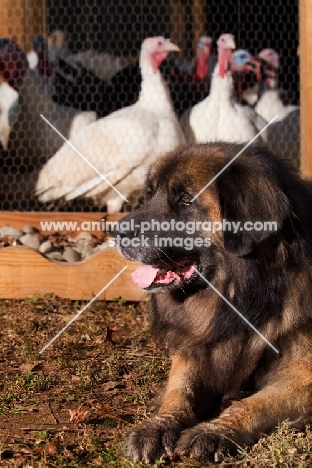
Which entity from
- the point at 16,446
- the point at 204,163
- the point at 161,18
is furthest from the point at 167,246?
the point at 161,18

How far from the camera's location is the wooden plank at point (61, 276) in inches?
185

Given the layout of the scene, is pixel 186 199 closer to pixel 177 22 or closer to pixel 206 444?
pixel 206 444

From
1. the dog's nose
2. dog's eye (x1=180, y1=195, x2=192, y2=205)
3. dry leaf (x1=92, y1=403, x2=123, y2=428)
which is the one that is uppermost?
dog's eye (x1=180, y1=195, x2=192, y2=205)

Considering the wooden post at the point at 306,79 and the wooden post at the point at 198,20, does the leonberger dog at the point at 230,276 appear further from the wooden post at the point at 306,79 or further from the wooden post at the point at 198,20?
the wooden post at the point at 198,20

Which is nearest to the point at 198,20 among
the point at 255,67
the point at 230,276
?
the point at 255,67

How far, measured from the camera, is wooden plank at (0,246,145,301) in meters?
4.70

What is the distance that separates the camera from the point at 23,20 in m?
8.49

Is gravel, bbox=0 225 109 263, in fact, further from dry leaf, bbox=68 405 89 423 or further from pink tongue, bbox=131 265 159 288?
dry leaf, bbox=68 405 89 423

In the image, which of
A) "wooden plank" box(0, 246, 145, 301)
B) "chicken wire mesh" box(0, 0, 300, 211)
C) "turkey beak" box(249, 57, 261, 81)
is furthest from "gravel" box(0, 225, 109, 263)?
"turkey beak" box(249, 57, 261, 81)

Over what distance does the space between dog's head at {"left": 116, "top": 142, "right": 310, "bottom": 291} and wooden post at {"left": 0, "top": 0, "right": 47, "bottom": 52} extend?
206 inches

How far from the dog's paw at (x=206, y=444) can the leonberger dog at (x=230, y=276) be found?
15 cm

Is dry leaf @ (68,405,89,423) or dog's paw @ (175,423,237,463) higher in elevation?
dog's paw @ (175,423,237,463)

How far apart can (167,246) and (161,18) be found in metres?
7.53

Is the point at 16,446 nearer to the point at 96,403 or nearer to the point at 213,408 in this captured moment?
the point at 96,403
